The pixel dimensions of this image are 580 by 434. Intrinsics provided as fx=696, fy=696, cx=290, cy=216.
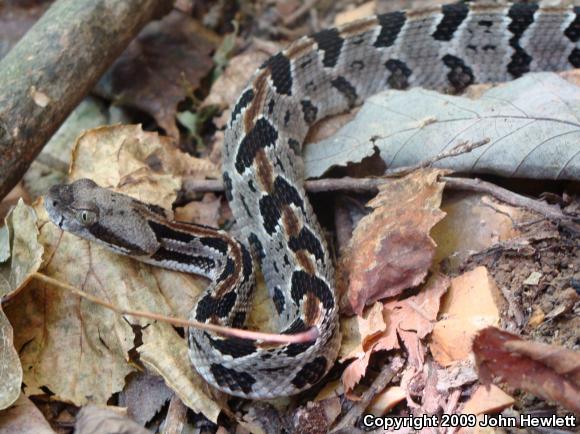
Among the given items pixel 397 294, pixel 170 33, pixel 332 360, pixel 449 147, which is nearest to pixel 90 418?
pixel 332 360

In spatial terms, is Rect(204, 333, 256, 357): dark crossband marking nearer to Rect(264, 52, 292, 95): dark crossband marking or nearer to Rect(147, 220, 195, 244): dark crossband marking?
Rect(147, 220, 195, 244): dark crossband marking

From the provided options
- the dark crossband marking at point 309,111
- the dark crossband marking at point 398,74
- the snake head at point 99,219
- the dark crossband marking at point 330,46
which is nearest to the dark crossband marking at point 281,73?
the dark crossband marking at point 309,111

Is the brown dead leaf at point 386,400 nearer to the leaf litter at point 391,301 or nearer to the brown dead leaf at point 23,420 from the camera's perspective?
the leaf litter at point 391,301

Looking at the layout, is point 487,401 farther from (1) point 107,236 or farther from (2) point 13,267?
(2) point 13,267

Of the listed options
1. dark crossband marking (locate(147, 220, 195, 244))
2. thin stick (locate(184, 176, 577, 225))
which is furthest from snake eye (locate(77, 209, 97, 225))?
thin stick (locate(184, 176, 577, 225))

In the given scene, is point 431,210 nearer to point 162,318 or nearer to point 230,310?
point 230,310
